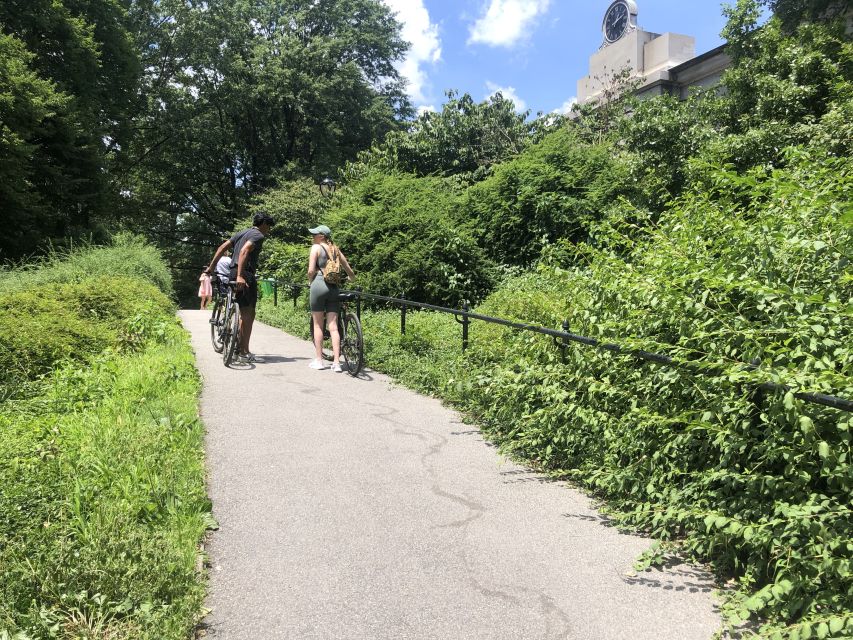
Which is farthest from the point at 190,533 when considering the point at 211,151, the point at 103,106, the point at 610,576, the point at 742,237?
the point at 211,151

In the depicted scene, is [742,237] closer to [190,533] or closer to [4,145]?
[190,533]

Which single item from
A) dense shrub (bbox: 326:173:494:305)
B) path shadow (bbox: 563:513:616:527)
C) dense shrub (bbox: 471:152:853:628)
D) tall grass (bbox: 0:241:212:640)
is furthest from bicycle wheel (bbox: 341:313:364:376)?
dense shrub (bbox: 326:173:494:305)

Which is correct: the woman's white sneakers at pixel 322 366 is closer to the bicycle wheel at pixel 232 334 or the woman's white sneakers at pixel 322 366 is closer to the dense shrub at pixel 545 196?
the bicycle wheel at pixel 232 334

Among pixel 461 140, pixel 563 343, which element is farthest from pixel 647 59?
pixel 563 343

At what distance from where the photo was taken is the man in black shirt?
8.54 meters

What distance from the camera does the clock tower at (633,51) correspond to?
3744 centimetres

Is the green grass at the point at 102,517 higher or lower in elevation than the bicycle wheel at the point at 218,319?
lower

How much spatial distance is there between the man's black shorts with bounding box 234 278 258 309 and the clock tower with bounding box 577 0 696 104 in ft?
97.1

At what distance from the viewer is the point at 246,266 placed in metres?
8.66

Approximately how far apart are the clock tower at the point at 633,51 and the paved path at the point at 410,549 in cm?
3276

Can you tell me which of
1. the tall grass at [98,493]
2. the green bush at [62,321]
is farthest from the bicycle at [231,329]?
the green bush at [62,321]

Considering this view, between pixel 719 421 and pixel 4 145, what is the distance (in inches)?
863

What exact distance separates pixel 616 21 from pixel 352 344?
142 ft

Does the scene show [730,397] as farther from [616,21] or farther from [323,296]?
[616,21]
